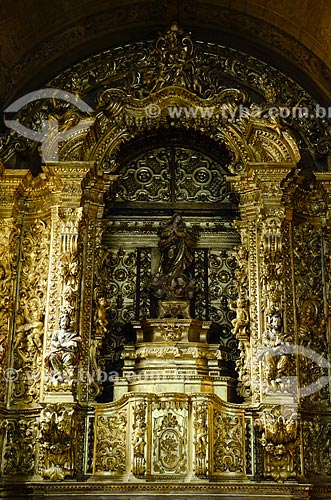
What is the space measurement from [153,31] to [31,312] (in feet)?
15.6

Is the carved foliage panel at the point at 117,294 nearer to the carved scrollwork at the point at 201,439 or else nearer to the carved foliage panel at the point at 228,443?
the carved scrollwork at the point at 201,439

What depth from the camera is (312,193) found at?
11719mm

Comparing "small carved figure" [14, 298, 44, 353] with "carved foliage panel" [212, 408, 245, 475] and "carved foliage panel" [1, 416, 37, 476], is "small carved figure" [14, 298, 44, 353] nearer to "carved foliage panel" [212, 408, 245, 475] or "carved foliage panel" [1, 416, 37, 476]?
"carved foliage panel" [1, 416, 37, 476]

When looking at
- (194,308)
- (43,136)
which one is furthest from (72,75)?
(194,308)

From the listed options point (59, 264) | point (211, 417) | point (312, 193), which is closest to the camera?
point (211, 417)

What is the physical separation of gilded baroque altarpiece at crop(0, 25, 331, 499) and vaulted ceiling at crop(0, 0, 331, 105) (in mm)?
252

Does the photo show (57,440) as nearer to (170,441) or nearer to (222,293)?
(170,441)

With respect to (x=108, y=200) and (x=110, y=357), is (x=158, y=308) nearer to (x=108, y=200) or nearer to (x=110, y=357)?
(x=110, y=357)

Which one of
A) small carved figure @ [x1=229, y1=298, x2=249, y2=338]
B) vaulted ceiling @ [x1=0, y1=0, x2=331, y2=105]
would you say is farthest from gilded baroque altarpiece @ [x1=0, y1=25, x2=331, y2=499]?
vaulted ceiling @ [x1=0, y1=0, x2=331, y2=105]

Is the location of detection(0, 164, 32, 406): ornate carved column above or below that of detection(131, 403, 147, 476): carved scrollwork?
above

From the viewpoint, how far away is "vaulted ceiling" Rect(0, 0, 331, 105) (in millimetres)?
11523

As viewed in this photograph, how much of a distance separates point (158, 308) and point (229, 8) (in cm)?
455

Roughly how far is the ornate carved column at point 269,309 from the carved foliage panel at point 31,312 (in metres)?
2.69

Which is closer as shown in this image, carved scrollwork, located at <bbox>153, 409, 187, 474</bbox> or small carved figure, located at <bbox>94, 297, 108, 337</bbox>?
carved scrollwork, located at <bbox>153, 409, 187, 474</bbox>
